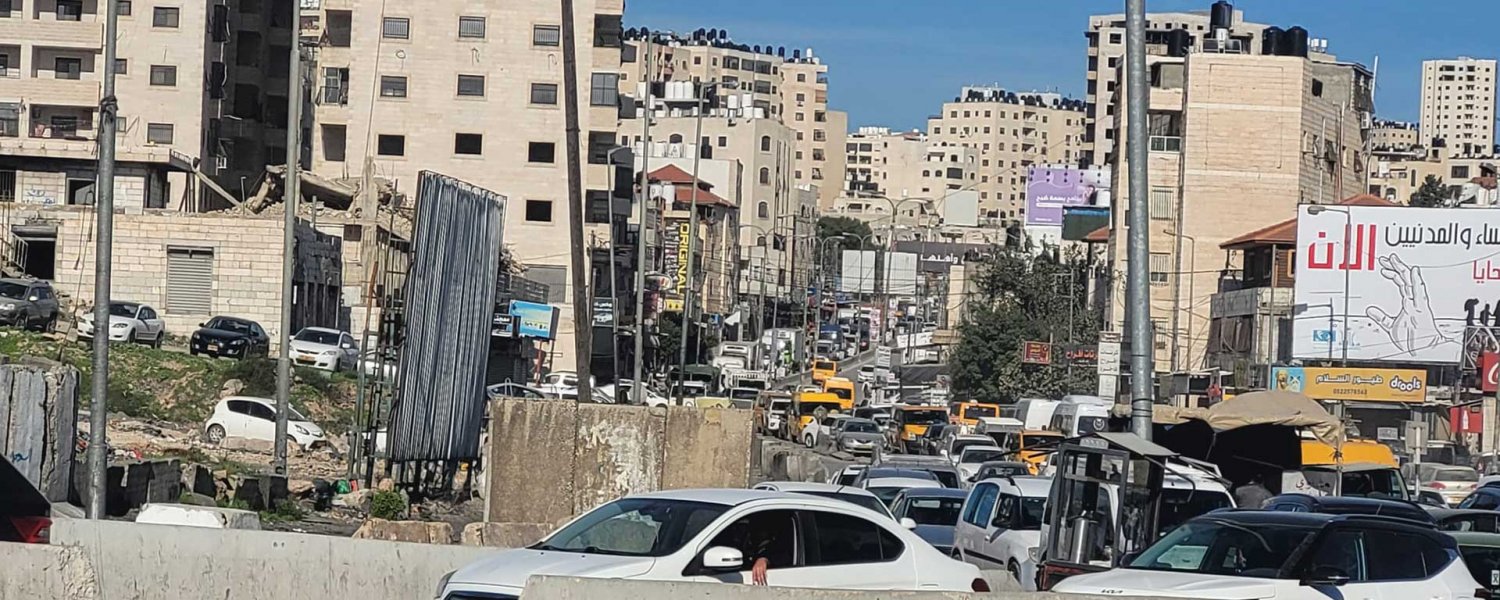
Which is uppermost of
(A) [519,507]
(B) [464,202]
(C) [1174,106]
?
(C) [1174,106]

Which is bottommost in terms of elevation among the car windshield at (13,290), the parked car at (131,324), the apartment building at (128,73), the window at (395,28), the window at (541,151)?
the parked car at (131,324)

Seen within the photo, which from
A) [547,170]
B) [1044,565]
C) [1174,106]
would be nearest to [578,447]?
[1044,565]

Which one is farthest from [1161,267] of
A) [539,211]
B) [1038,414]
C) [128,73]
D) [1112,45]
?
[1112,45]

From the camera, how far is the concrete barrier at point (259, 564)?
1380 centimetres

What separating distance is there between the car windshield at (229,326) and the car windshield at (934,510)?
30917mm

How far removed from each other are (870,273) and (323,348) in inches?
4312

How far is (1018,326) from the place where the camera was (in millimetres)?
90188

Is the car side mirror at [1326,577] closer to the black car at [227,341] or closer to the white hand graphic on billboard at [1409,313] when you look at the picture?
the black car at [227,341]

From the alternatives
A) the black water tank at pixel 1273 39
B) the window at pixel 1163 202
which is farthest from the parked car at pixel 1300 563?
the black water tank at pixel 1273 39

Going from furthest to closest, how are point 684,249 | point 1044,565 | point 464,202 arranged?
point 684,249
point 464,202
point 1044,565

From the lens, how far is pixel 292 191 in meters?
34.9

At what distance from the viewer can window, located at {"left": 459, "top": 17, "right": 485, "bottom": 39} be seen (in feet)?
254

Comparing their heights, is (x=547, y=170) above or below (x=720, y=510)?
above

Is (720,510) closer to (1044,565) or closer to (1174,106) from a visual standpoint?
(1044,565)
